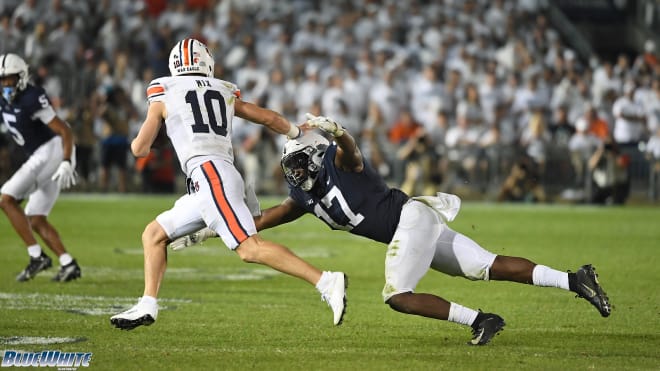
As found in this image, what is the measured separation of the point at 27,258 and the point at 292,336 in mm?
5402

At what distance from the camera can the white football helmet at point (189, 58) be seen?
718cm

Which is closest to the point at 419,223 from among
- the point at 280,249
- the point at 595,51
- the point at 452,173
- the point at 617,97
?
the point at 280,249

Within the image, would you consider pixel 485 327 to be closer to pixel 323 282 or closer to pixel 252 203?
pixel 323 282

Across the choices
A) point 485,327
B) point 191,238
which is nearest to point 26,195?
point 191,238

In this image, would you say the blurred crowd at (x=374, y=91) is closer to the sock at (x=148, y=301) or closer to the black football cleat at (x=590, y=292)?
the black football cleat at (x=590, y=292)

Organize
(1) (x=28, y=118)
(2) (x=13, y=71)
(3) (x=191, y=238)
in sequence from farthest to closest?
(1) (x=28, y=118) < (2) (x=13, y=71) < (3) (x=191, y=238)

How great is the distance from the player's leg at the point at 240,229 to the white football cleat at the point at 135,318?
578mm

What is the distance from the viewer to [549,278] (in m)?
6.98

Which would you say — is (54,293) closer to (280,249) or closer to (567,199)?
(280,249)

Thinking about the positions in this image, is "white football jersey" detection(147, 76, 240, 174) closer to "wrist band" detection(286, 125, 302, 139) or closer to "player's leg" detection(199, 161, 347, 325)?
"player's leg" detection(199, 161, 347, 325)

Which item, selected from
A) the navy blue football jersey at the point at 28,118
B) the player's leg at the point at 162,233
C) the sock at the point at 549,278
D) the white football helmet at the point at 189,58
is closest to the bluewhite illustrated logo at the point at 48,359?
the player's leg at the point at 162,233

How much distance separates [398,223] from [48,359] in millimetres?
2070

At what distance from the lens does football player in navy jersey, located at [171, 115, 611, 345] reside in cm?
674

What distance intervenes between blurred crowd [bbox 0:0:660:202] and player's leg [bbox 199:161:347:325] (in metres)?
11.7
